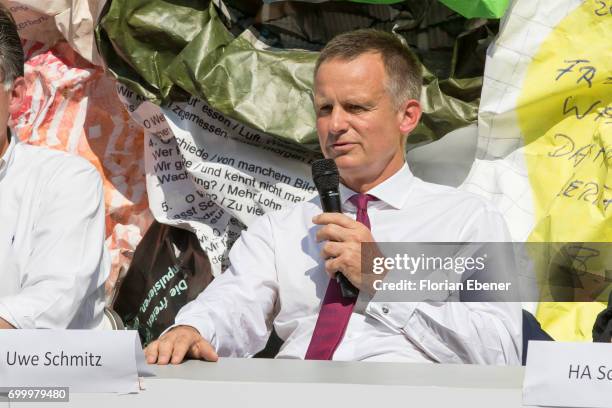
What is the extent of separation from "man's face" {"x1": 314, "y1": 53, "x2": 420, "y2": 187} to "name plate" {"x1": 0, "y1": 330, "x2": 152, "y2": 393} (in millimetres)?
863

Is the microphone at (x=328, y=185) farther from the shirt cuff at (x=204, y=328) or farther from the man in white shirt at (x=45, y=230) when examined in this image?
the man in white shirt at (x=45, y=230)

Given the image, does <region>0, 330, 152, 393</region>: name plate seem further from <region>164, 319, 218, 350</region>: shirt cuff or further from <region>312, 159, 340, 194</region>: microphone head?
<region>312, 159, 340, 194</region>: microphone head

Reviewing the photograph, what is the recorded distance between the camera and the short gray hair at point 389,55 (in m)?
2.49

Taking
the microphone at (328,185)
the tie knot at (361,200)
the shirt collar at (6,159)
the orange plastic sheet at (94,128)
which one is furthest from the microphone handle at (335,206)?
the orange plastic sheet at (94,128)

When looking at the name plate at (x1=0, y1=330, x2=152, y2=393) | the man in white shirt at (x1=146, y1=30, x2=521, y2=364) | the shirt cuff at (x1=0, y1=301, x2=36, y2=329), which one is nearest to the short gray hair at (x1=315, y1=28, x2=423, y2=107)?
the man in white shirt at (x1=146, y1=30, x2=521, y2=364)

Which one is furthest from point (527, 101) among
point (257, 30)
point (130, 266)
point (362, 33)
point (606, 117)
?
point (130, 266)

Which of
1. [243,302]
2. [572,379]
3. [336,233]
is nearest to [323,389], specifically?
[572,379]

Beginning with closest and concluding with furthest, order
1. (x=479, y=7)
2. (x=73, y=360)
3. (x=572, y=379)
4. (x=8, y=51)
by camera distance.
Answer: (x=572, y=379) < (x=73, y=360) < (x=8, y=51) < (x=479, y=7)

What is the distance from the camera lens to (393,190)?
2.46 metres

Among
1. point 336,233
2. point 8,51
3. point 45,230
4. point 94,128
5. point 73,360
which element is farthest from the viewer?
point 94,128

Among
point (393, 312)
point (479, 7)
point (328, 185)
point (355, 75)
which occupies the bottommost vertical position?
point (393, 312)

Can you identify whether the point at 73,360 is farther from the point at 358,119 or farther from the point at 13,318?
the point at 358,119

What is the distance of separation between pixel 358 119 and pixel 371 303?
0.43 meters

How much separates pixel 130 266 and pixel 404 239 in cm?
95
